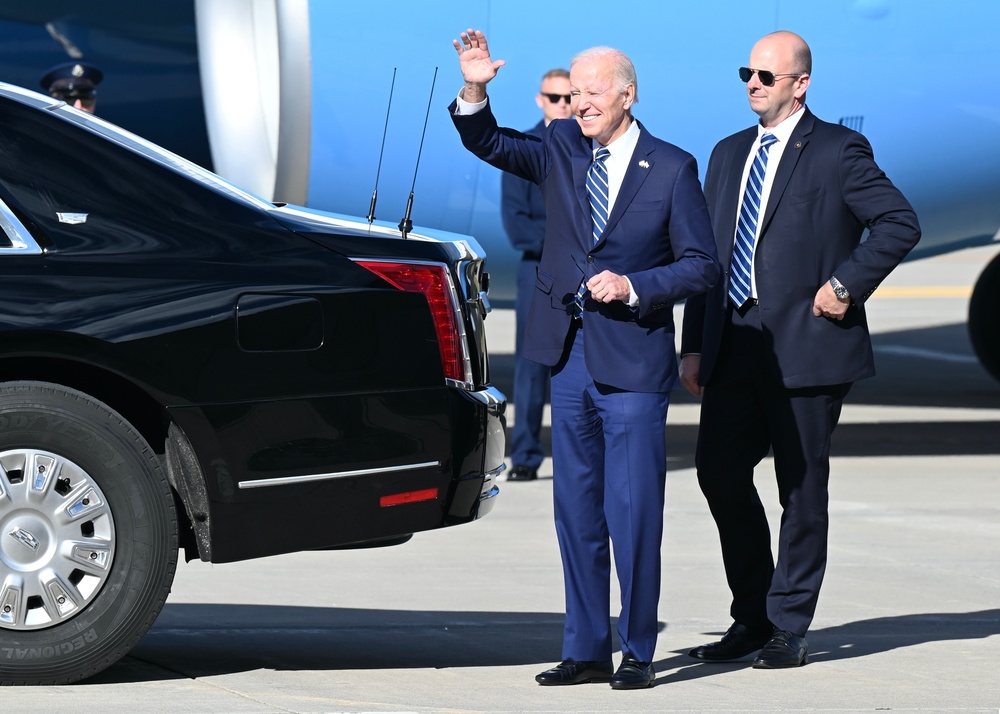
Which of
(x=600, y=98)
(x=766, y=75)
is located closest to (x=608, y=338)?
(x=600, y=98)

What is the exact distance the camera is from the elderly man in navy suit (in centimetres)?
468

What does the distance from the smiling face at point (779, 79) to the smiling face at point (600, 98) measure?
22.0 inches

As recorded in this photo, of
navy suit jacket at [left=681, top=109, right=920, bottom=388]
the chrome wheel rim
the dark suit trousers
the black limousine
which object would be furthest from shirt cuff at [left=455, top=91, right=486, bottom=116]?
the chrome wheel rim

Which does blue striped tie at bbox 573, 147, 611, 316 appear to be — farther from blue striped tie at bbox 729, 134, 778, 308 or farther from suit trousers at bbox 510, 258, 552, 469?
suit trousers at bbox 510, 258, 552, 469

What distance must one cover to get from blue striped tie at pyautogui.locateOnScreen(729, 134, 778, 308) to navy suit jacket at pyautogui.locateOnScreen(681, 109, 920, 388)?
24mm

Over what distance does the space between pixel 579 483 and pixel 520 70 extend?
4.57 meters

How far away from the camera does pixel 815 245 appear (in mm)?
5102

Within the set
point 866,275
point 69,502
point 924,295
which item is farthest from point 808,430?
point 924,295

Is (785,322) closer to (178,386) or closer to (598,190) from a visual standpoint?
(598,190)

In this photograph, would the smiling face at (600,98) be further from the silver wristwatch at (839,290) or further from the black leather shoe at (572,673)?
the black leather shoe at (572,673)

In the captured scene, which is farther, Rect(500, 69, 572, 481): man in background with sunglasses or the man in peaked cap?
Rect(500, 69, 572, 481): man in background with sunglasses

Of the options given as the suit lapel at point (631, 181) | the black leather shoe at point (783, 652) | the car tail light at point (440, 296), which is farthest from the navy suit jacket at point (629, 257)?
the black leather shoe at point (783, 652)

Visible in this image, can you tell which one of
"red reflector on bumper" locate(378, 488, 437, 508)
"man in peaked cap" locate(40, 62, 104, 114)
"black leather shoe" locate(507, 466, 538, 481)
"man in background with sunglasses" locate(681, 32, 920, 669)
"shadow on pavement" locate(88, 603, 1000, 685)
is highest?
"man in peaked cap" locate(40, 62, 104, 114)

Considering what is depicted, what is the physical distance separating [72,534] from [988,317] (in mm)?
9010
